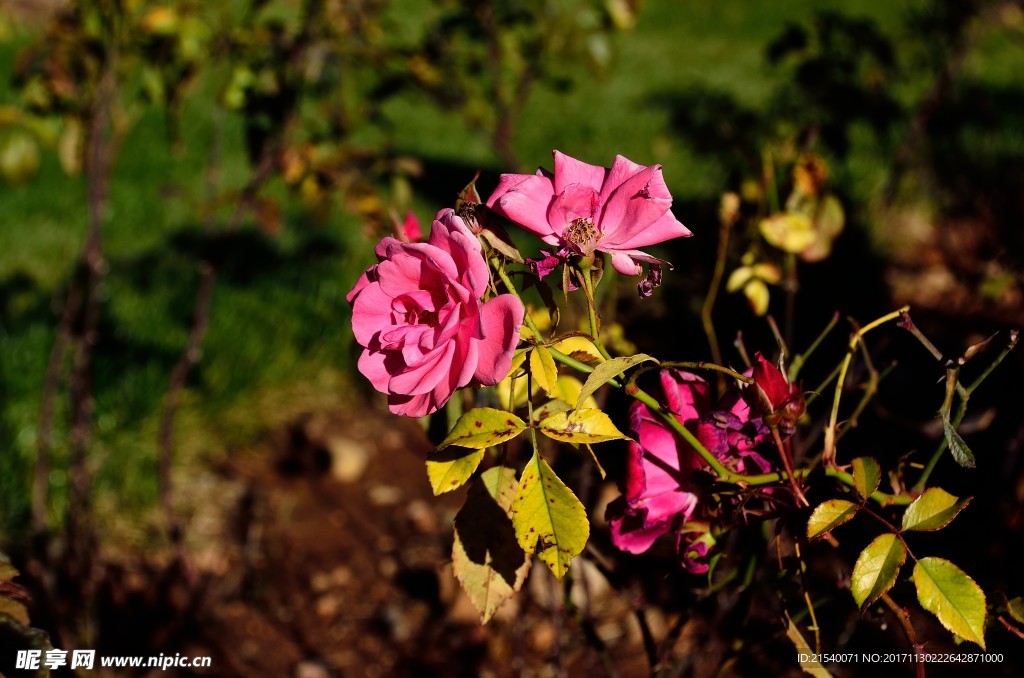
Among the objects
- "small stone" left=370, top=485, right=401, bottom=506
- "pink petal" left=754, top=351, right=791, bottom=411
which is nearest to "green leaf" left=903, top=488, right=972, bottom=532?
"pink petal" left=754, top=351, right=791, bottom=411

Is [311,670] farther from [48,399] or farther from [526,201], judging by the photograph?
[526,201]

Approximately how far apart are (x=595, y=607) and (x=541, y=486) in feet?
4.16

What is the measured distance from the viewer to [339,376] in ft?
8.25

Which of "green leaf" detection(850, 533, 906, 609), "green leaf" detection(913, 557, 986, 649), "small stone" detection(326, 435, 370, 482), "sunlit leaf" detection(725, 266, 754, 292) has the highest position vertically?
"green leaf" detection(850, 533, 906, 609)

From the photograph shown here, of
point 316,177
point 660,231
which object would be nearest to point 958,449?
point 660,231

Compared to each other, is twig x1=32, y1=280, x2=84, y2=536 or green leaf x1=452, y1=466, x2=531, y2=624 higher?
green leaf x1=452, y1=466, x2=531, y2=624

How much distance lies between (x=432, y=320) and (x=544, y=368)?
91 mm

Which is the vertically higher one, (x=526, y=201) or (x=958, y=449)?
(x=526, y=201)

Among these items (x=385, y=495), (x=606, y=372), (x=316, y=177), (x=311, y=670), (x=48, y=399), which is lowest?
(x=385, y=495)

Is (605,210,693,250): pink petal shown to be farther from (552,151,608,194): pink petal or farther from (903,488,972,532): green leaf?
(903,488,972,532): green leaf

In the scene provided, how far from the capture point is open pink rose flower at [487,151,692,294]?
640 millimetres

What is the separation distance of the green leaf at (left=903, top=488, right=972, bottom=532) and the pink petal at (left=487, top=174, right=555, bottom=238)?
335 millimetres

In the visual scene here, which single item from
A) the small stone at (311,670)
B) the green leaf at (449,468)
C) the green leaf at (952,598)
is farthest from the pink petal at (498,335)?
the small stone at (311,670)

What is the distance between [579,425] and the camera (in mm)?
639
